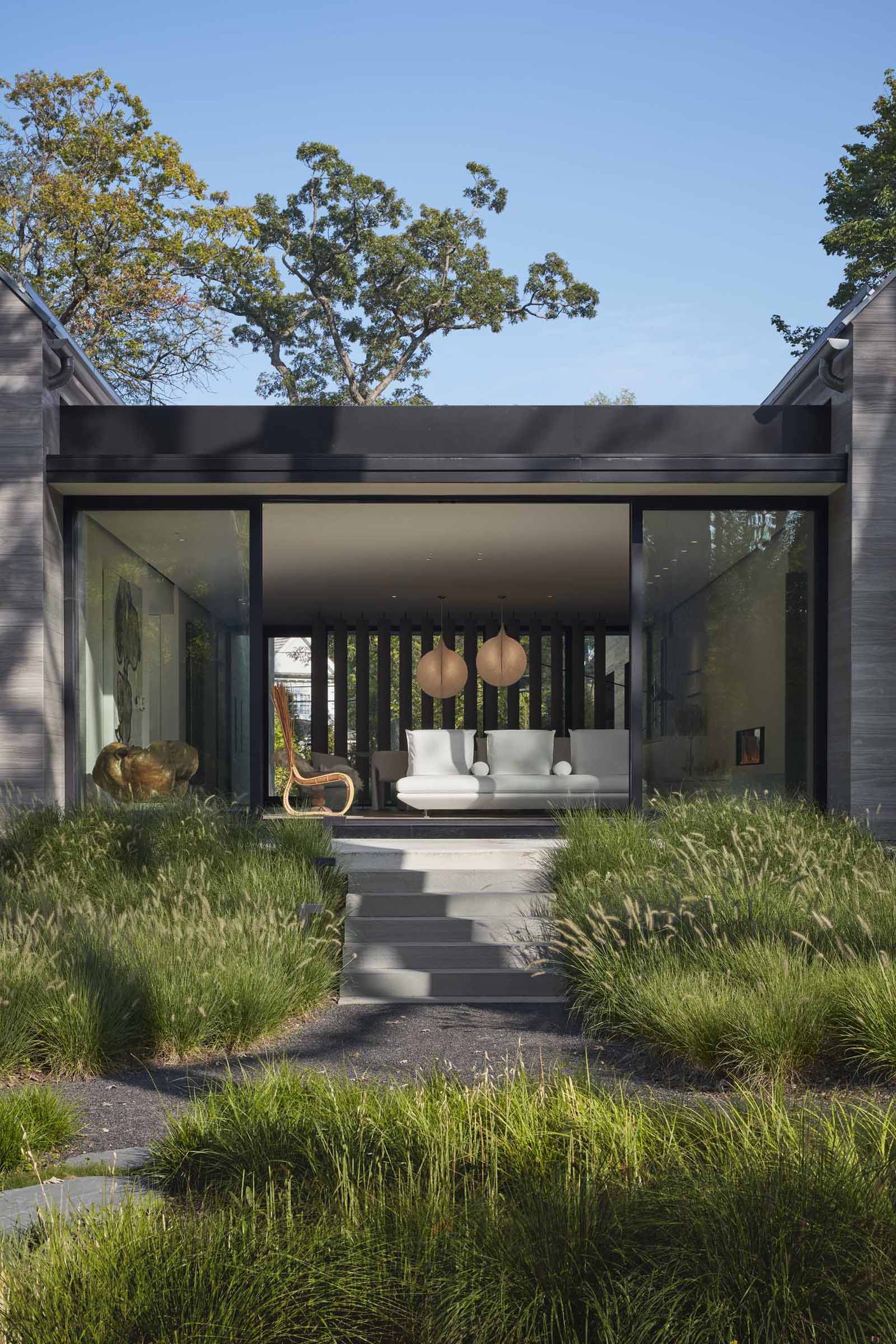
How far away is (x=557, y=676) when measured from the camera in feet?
53.7

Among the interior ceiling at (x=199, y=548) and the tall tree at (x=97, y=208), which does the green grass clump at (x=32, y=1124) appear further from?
the tall tree at (x=97, y=208)

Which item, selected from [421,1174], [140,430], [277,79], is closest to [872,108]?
[277,79]

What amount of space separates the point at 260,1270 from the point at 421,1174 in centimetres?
66

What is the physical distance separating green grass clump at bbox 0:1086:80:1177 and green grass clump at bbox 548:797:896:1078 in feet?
6.16

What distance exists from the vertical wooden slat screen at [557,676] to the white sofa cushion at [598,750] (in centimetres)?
452

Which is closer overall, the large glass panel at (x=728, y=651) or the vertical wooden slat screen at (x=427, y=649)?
the large glass panel at (x=728, y=651)

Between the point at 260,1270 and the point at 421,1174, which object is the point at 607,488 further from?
the point at 260,1270

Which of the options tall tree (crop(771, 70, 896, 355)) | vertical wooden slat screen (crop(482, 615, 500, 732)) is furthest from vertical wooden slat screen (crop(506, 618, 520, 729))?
tall tree (crop(771, 70, 896, 355))

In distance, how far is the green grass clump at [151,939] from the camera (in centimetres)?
429

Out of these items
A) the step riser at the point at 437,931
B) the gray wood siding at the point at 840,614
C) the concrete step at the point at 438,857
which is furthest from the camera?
the gray wood siding at the point at 840,614

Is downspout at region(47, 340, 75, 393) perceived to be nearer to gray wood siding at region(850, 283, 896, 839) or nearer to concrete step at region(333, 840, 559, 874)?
concrete step at region(333, 840, 559, 874)

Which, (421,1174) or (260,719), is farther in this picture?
(260,719)

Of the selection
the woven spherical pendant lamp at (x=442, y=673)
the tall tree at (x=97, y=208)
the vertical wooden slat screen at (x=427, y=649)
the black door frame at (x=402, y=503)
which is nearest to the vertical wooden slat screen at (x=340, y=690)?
the vertical wooden slat screen at (x=427, y=649)

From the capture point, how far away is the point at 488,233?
73.0ft
